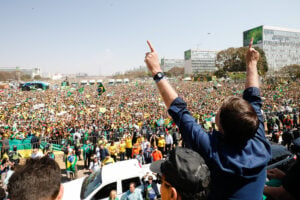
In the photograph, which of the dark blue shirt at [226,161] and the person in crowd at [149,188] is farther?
the person in crowd at [149,188]

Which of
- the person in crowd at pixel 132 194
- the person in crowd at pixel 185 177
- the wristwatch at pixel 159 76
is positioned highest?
A: the wristwatch at pixel 159 76

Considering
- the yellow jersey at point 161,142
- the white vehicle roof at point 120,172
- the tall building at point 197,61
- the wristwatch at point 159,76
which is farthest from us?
the tall building at point 197,61

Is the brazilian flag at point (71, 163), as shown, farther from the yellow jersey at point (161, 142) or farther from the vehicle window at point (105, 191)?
the yellow jersey at point (161, 142)

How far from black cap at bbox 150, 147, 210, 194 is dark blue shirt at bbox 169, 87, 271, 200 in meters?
0.07

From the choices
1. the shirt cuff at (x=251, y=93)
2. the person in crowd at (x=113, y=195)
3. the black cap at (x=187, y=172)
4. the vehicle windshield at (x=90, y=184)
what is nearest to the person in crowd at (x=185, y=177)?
the black cap at (x=187, y=172)

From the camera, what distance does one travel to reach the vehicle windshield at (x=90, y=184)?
5.25 meters

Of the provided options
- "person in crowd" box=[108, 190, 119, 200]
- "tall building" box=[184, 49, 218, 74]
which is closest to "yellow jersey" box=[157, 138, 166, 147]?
"person in crowd" box=[108, 190, 119, 200]

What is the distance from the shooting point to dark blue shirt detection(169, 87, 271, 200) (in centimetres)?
124

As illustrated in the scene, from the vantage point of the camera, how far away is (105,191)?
17.2 ft

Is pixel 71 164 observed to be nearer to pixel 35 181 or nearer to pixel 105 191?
pixel 105 191

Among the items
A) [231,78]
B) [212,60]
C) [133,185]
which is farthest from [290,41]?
[133,185]

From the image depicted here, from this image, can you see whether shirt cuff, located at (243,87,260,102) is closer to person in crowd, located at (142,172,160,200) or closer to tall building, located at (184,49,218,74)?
person in crowd, located at (142,172,160,200)

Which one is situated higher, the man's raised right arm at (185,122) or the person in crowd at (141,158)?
the man's raised right arm at (185,122)

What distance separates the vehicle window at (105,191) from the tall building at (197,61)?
143 m
